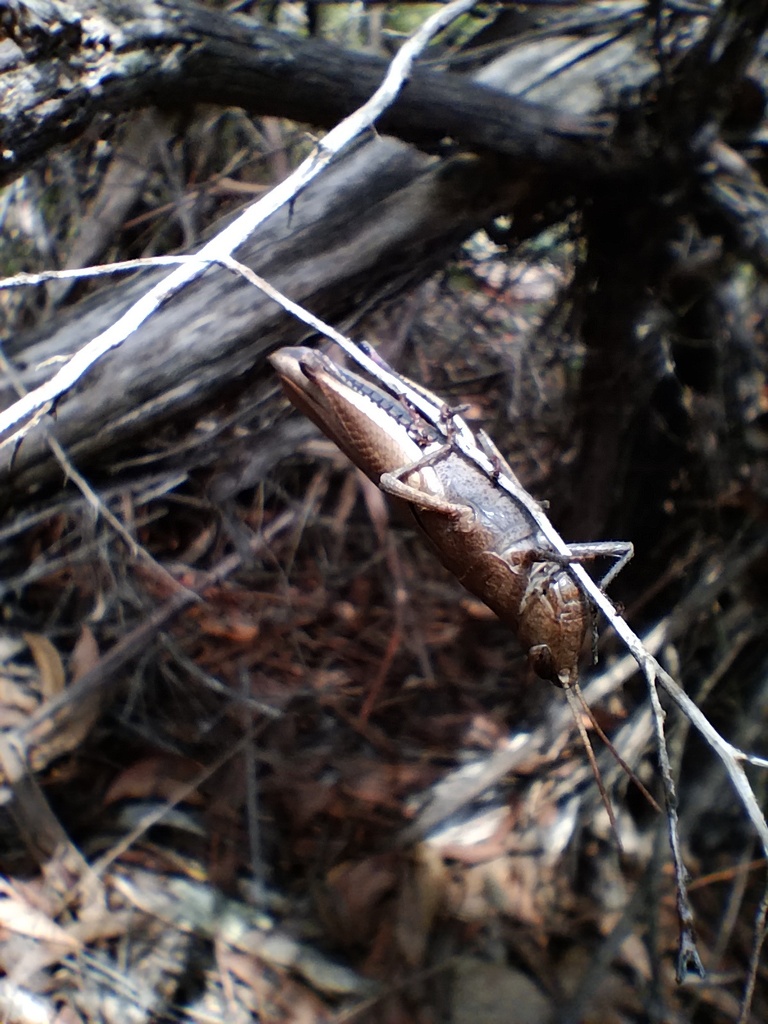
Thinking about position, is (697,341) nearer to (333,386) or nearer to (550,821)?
(333,386)

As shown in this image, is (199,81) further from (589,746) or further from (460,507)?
(589,746)

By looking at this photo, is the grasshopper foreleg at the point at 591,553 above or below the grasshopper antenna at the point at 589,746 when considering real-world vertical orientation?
above

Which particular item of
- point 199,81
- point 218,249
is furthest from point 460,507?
point 199,81

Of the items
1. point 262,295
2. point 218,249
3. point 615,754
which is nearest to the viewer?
point 218,249

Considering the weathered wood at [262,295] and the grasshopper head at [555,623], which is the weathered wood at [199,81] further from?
the grasshopper head at [555,623]

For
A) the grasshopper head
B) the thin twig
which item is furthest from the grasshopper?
the thin twig

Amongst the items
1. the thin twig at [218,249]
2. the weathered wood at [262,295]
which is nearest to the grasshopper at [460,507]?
the weathered wood at [262,295]

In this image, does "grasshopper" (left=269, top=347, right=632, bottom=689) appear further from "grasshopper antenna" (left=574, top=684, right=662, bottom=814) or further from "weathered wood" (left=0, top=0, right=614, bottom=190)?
"weathered wood" (left=0, top=0, right=614, bottom=190)

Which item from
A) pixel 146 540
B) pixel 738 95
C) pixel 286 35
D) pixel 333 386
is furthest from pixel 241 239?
pixel 146 540

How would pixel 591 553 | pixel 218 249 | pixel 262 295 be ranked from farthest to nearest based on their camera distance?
pixel 262 295, pixel 591 553, pixel 218 249
